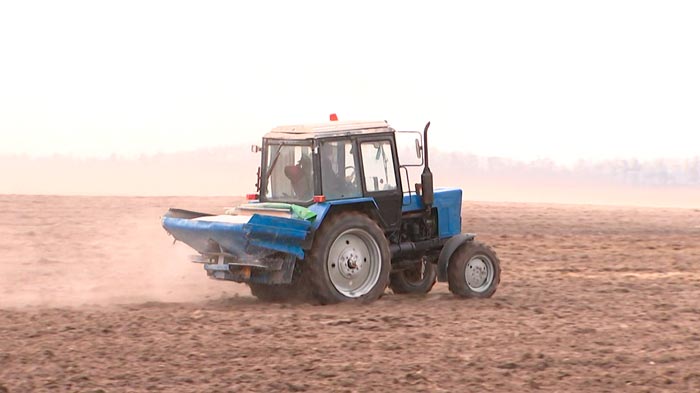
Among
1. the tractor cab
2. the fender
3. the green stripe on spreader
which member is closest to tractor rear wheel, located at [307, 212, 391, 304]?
the green stripe on spreader

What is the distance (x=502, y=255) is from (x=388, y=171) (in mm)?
6175

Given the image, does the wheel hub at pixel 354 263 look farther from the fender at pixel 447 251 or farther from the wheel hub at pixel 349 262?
the fender at pixel 447 251

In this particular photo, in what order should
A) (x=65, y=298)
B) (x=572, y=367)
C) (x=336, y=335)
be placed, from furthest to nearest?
(x=65, y=298) → (x=336, y=335) → (x=572, y=367)

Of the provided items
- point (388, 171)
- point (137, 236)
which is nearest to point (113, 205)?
point (137, 236)

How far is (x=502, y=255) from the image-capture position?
19547 mm

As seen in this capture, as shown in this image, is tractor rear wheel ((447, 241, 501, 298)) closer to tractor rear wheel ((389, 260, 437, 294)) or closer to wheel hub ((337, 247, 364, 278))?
tractor rear wheel ((389, 260, 437, 294))

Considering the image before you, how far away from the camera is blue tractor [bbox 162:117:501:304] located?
13.0 metres

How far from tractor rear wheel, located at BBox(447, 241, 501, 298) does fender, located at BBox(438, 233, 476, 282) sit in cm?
5

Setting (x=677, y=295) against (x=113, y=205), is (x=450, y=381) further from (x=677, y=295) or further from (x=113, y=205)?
(x=113, y=205)

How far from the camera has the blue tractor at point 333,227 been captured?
13039mm

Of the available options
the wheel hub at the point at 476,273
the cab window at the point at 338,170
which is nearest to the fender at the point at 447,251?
the wheel hub at the point at 476,273

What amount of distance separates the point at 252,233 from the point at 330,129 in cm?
160

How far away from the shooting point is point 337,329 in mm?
11711

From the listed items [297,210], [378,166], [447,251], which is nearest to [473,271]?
[447,251]
